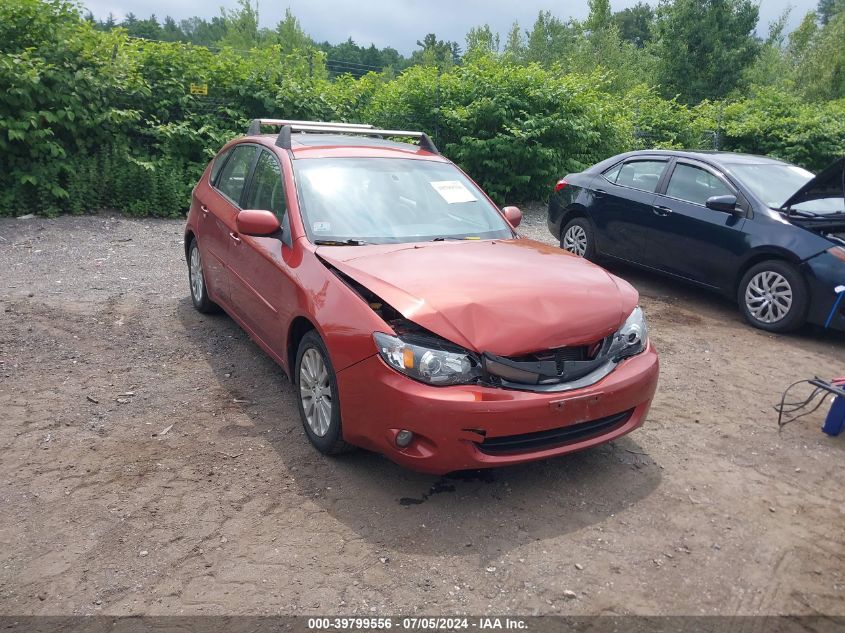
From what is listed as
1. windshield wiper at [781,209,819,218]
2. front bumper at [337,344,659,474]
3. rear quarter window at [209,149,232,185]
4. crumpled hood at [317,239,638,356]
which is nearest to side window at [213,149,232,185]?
rear quarter window at [209,149,232,185]

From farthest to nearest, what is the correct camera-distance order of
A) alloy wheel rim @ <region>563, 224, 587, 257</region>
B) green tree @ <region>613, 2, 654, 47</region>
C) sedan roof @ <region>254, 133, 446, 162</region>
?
green tree @ <region>613, 2, 654, 47</region>, alloy wheel rim @ <region>563, 224, 587, 257</region>, sedan roof @ <region>254, 133, 446, 162</region>

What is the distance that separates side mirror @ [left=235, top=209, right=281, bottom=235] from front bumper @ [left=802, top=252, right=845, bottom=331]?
476 cm

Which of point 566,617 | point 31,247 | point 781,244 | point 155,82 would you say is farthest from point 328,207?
point 155,82

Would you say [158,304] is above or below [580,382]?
below

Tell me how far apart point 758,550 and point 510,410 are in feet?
4.35

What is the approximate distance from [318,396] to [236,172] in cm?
247

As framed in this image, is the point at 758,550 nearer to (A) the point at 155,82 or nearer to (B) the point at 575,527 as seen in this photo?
(B) the point at 575,527

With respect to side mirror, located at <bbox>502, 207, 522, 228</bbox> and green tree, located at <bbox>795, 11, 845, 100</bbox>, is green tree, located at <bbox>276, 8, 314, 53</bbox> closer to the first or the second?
green tree, located at <bbox>795, 11, 845, 100</bbox>

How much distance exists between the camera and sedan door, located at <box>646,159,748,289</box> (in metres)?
6.91

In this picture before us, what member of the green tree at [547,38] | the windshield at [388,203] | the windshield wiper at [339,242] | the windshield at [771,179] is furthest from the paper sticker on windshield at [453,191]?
the green tree at [547,38]

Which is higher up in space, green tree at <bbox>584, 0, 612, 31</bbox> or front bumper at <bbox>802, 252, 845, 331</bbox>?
green tree at <bbox>584, 0, 612, 31</bbox>

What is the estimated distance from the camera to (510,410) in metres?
3.29

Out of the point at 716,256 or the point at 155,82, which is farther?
the point at 155,82

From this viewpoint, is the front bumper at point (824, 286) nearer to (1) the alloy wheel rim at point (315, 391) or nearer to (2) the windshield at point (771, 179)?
(2) the windshield at point (771, 179)
